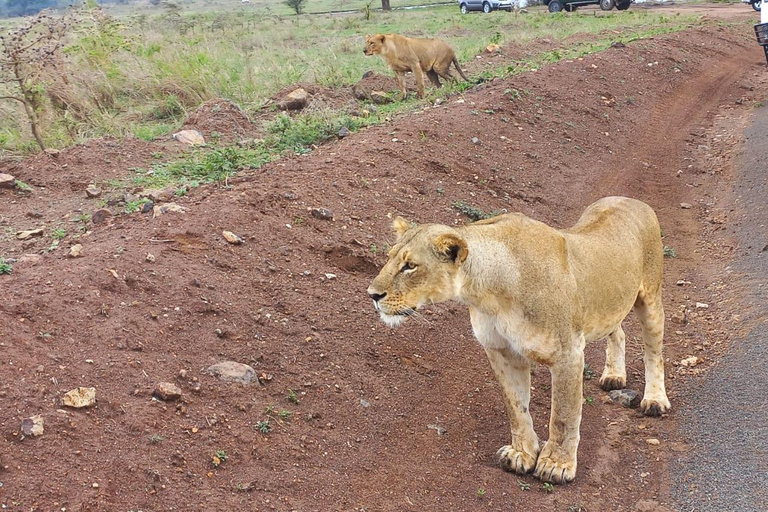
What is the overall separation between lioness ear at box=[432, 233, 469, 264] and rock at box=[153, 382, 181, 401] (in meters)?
1.83

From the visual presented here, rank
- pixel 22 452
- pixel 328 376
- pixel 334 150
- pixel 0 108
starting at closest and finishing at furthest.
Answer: pixel 22 452
pixel 328 376
pixel 334 150
pixel 0 108

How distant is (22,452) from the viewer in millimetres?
4145

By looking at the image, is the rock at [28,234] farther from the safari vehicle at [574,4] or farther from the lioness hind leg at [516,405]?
the safari vehicle at [574,4]

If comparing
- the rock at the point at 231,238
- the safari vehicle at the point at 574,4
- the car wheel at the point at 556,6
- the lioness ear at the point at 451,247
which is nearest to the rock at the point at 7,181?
the rock at the point at 231,238

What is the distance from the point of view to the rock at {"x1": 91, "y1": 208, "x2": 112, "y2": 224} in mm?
7336

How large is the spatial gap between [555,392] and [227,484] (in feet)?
6.35

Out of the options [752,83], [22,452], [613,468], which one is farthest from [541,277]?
[752,83]

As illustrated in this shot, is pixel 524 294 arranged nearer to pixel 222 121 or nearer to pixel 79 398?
pixel 79 398

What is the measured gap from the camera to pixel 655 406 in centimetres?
573

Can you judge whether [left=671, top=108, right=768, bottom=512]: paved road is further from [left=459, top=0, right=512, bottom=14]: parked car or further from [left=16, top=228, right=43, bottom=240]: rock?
[left=459, top=0, right=512, bottom=14]: parked car

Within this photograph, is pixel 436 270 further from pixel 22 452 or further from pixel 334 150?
pixel 334 150

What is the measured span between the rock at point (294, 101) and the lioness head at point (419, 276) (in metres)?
8.36

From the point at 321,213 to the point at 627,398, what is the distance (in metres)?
3.30

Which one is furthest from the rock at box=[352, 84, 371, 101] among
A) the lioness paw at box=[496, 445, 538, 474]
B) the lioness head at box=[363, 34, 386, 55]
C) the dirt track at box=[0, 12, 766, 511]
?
the lioness paw at box=[496, 445, 538, 474]
